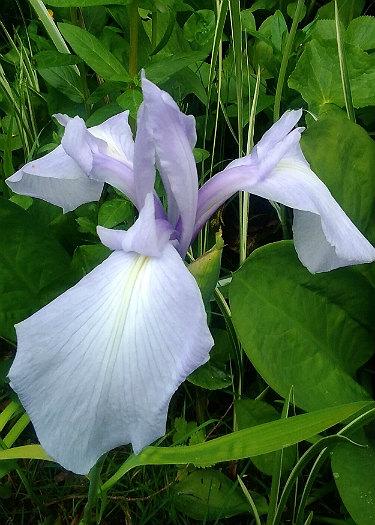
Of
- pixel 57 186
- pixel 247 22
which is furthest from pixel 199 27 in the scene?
pixel 57 186

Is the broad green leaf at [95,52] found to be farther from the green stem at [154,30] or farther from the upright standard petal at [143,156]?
the upright standard petal at [143,156]

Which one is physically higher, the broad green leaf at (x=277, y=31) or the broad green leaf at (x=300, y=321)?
the broad green leaf at (x=277, y=31)

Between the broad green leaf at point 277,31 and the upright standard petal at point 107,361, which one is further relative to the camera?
the broad green leaf at point 277,31

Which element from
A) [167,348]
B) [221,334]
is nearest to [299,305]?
[221,334]

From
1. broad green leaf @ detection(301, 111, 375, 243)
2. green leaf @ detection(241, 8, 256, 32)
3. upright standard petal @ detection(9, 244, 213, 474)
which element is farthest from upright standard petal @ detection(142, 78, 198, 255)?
green leaf @ detection(241, 8, 256, 32)

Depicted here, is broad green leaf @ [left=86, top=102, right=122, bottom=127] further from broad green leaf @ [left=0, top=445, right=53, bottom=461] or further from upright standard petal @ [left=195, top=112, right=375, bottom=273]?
broad green leaf @ [left=0, top=445, right=53, bottom=461]

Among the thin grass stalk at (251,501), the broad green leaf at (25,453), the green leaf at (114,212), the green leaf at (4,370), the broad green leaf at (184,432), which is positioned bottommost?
the thin grass stalk at (251,501)

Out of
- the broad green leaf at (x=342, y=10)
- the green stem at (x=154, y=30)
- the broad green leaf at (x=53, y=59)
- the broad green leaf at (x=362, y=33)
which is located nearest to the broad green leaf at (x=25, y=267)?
the broad green leaf at (x=53, y=59)
